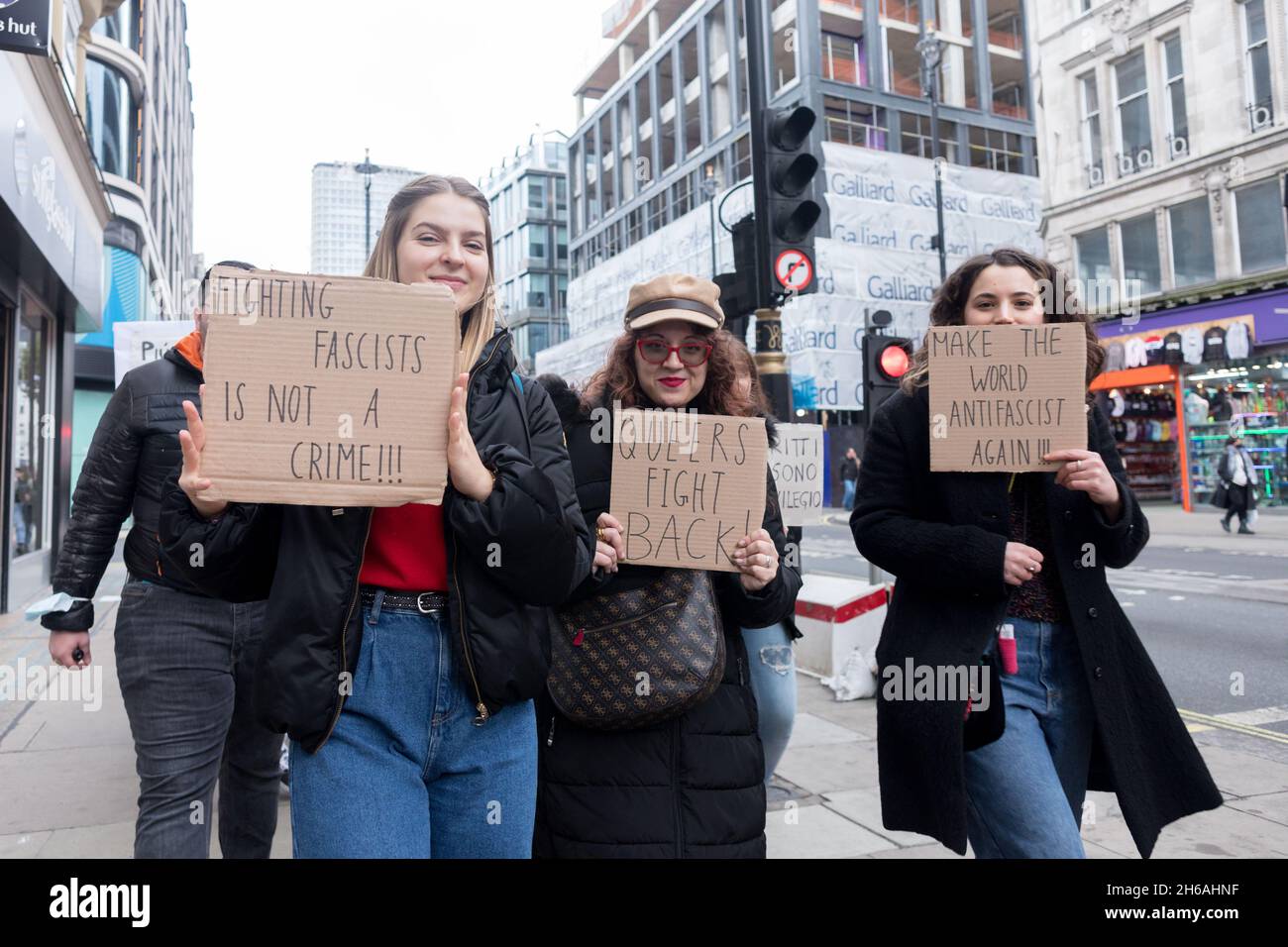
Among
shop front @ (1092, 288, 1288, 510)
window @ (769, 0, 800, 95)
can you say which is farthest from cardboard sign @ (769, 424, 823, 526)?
window @ (769, 0, 800, 95)

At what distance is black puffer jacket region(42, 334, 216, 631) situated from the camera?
109 inches

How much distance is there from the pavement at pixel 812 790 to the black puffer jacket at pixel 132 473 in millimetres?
1549

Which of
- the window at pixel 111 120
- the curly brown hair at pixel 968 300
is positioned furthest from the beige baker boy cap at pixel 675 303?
the window at pixel 111 120

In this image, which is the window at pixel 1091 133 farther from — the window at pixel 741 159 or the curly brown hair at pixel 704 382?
the curly brown hair at pixel 704 382

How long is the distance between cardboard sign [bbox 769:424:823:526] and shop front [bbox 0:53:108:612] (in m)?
6.74

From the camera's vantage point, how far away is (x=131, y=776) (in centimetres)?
486

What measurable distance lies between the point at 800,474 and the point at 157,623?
346cm

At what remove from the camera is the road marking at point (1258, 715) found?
5.82 meters

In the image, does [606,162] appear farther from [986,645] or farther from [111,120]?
[986,645]

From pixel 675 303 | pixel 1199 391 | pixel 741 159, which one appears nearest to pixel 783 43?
pixel 741 159

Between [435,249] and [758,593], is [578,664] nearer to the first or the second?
[758,593]

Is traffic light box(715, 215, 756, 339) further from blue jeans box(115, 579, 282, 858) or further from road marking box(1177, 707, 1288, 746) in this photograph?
blue jeans box(115, 579, 282, 858)
